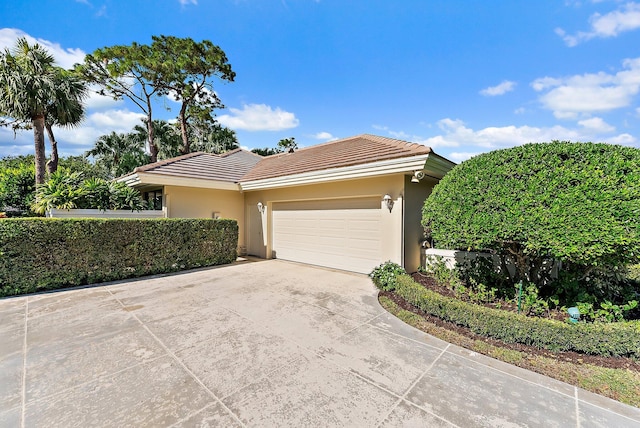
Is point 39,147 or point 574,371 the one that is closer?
point 574,371

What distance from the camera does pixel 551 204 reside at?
3.69m

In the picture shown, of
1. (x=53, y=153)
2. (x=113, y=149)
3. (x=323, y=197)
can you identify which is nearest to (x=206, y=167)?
(x=323, y=197)

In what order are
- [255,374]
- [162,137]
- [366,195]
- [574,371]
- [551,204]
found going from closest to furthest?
[255,374] → [574,371] → [551,204] → [366,195] → [162,137]

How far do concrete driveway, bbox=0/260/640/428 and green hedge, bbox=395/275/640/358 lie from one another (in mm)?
678

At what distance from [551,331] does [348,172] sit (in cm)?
555

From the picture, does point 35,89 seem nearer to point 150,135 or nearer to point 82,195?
point 82,195

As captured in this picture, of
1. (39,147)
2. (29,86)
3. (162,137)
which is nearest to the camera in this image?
(29,86)

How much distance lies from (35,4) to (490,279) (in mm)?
16303

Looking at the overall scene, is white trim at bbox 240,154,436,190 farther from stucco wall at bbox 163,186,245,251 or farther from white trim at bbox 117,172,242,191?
stucco wall at bbox 163,186,245,251

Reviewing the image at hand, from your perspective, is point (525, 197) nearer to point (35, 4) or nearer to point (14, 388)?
point (14, 388)

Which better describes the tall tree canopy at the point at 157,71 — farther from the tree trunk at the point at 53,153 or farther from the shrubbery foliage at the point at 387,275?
the shrubbery foliage at the point at 387,275

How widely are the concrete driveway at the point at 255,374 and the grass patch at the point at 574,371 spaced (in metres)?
0.16

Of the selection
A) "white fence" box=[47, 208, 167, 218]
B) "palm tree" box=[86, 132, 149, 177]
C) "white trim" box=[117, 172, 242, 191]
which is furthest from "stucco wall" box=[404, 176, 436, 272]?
"palm tree" box=[86, 132, 149, 177]

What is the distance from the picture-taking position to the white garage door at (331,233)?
7.99 meters
